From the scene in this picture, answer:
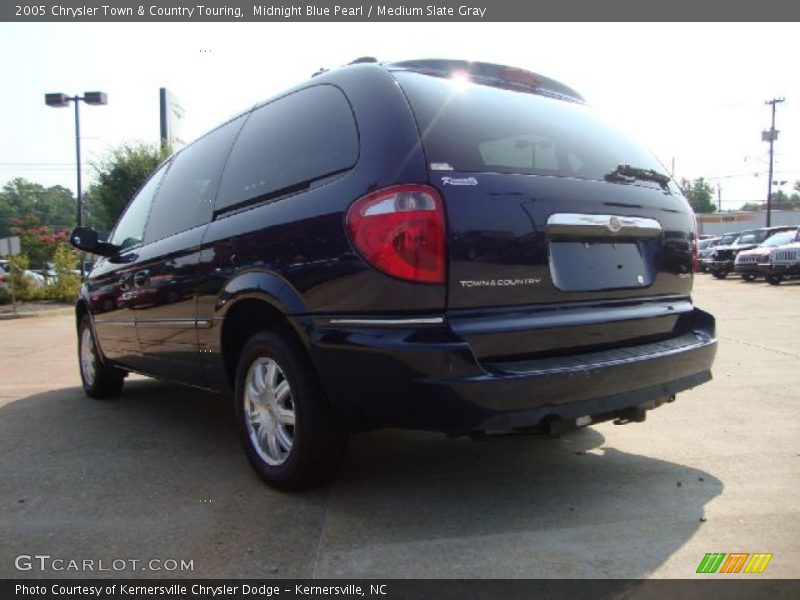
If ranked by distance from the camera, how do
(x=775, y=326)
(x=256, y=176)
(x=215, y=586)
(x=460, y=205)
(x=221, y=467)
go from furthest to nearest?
(x=775, y=326)
(x=221, y=467)
(x=256, y=176)
(x=460, y=205)
(x=215, y=586)

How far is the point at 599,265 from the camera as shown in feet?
9.04

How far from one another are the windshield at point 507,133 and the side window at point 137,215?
8.59ft

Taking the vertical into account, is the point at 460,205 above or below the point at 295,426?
above

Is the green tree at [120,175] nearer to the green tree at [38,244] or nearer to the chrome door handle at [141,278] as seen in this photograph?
the green tree at [38,244]

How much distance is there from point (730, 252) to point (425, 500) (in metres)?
24.1

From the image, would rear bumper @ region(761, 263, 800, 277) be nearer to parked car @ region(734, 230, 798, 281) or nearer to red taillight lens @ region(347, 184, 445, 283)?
parked car @ region(734, 230, 798, 281)

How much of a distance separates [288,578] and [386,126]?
1.73 metres

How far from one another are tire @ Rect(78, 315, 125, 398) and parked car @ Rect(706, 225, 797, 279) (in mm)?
22929

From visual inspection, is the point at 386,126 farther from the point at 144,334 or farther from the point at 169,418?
the point at 169,418

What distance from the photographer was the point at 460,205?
2418 millimetres

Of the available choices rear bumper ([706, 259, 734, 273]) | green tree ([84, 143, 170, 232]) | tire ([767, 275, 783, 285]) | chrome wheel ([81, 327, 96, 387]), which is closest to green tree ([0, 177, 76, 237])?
green tree ([84, 143, 170, 232])

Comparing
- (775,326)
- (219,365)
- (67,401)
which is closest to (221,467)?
(219,365)

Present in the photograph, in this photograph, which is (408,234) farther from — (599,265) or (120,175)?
(120,175)

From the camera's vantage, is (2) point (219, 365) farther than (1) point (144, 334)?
No
